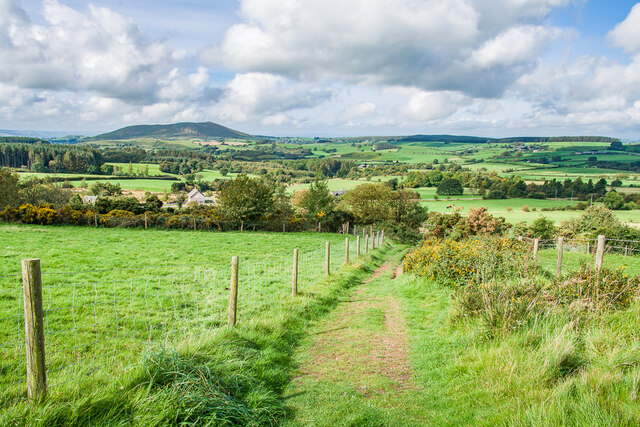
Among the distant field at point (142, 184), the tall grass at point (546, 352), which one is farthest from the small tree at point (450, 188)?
the tall grass at point (546, 352)

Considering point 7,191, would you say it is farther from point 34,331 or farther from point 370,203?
point 370,203

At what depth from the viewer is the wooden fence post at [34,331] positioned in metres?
3.44

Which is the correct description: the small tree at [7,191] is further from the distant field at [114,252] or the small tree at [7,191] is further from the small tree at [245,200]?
the small tree at [245,200]

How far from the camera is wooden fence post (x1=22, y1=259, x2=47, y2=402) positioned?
11.3 feet

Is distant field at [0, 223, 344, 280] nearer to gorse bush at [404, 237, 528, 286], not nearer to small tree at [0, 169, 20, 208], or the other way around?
gorse bush at [404, 237, 528, 286]

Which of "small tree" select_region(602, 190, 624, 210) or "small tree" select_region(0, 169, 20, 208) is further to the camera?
"small tree" select_region(602, 190, 624, 210)

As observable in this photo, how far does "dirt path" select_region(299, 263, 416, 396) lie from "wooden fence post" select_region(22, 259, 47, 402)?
3.12 metres

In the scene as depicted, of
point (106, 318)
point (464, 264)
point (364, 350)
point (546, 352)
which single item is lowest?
point (364, 350)

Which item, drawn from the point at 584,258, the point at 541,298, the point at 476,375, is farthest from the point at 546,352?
the point at 584,258

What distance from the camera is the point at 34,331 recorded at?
3.52 metres

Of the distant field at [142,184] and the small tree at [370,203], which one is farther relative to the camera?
the distant field at [142,184]

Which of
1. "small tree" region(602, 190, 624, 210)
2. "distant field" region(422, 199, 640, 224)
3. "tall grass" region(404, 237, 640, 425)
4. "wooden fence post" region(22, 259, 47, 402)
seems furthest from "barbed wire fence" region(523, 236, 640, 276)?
"small tree" region(602, 190, 624, 210)

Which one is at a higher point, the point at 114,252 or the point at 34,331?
the point at 34,331

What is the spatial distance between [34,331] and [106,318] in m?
4.23
